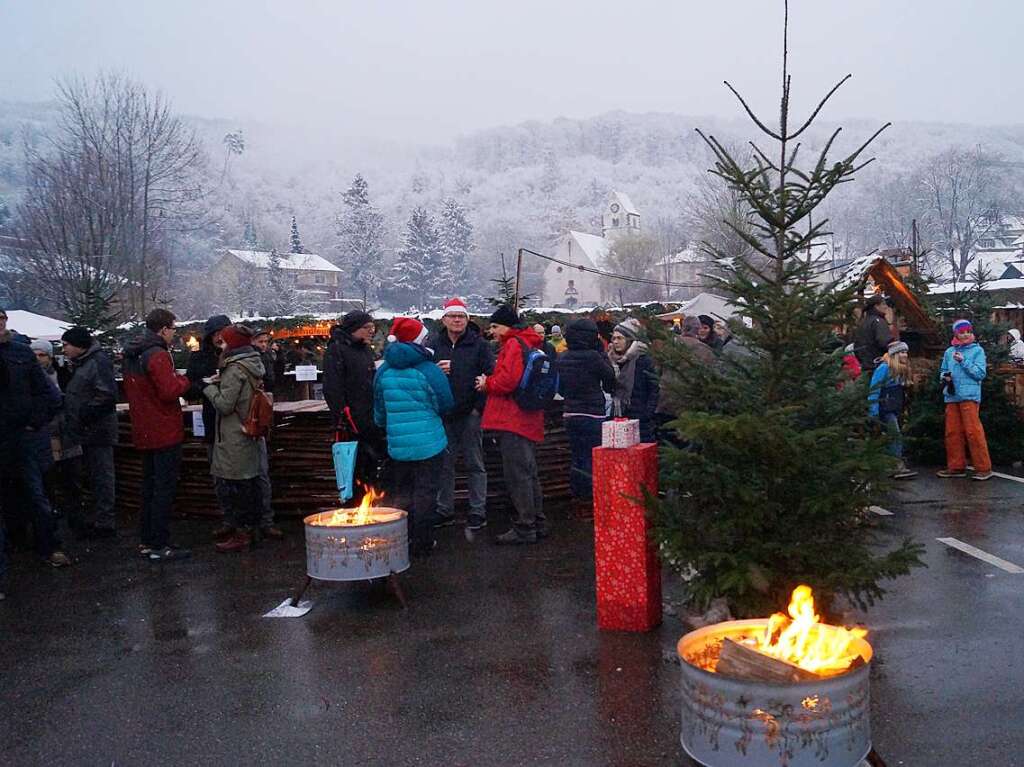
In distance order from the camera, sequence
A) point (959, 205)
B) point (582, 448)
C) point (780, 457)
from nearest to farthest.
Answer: point (780, 457) → point (582, 448) → point (959, 205)

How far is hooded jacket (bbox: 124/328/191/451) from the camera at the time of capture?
7172 millimetres

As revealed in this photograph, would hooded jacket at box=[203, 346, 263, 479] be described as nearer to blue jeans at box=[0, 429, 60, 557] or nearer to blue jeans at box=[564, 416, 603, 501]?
blue jeans at box=[0, 429, 60, 557]

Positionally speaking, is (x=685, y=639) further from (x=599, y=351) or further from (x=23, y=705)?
(x=599, y=351)

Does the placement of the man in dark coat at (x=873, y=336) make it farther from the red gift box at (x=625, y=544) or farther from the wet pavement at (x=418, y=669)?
the red gift box at (x=625, y=544)

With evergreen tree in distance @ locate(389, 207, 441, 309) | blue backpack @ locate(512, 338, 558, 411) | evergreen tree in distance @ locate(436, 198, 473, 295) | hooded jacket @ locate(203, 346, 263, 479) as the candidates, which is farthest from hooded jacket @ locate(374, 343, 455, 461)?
evergreen tree in distance @ locate(436, 198, 473, 295)

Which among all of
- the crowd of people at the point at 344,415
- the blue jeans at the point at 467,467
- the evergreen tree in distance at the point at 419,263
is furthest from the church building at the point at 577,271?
the blue jeans at the point at 467,467

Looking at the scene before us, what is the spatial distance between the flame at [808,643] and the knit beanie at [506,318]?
4.44 metres

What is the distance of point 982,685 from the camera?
4250 mm

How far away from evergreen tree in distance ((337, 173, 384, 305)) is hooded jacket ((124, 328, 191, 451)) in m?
85.5

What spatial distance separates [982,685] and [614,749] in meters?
1.91

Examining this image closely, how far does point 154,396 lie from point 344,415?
1.55 m

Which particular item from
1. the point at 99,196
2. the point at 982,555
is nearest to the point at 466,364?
the point at 982,555

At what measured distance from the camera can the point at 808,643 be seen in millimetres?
3197

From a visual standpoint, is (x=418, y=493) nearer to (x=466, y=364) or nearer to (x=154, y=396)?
(x=466, y=364)
